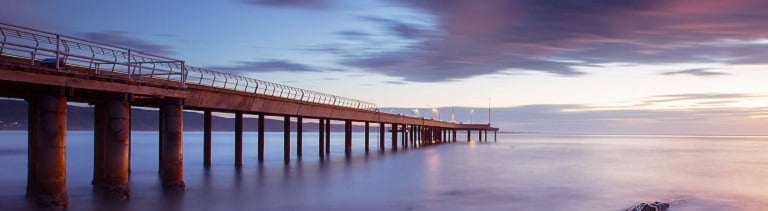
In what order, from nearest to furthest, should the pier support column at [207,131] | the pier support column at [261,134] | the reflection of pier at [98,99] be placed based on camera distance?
1. the reflection of pier at [98,99]
2. the pier support column at [207,131]
3. the pier support column at [261,134]

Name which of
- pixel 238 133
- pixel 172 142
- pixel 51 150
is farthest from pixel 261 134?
pixel 51 150

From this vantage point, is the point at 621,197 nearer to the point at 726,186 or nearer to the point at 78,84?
the point at 726,186

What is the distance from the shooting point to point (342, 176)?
3456cm

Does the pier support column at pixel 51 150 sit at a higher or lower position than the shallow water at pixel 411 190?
higher

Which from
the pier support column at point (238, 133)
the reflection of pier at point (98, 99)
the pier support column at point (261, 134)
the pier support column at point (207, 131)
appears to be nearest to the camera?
the reflection of pier at point (98, 99)

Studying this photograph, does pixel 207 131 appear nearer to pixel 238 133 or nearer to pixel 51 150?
pixel 238 133

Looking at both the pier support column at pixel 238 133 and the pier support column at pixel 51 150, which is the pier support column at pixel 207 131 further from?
the pier support column at pixel 51 150

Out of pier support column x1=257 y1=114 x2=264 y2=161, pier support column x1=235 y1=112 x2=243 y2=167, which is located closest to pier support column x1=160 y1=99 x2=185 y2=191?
pier support column x1=235 y1=112 x2=243 y2=167

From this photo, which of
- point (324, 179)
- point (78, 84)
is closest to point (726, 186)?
point (324, 179)

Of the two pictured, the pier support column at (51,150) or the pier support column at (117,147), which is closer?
the pier support column at (51,150)

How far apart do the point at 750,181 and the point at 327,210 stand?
91.9 ft

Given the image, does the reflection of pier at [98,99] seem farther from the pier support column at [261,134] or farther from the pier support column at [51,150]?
the pier support column at [261,134]

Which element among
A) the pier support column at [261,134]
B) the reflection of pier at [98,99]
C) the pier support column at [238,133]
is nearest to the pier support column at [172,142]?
the reflection of pier at [98,99]

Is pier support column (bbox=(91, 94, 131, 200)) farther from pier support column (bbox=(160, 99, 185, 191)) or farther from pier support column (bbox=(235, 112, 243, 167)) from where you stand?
pier support column (bbox=(235, 112, 243, 167))
